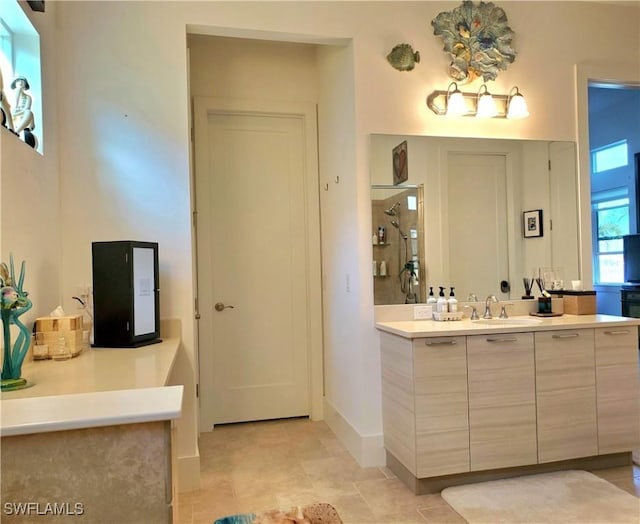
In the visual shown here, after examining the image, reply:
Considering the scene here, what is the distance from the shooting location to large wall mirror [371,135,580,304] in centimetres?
278

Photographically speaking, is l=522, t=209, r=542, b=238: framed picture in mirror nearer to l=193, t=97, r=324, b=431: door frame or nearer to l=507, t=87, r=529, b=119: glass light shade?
l=507, t=87, r=529, b=119: glass light shade

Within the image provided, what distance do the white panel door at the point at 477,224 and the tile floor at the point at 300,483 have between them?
4.02 feet

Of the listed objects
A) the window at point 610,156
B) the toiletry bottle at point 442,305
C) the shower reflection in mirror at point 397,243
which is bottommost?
the toiletry bottle at point 442,305

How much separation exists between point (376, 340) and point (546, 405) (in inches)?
38.3

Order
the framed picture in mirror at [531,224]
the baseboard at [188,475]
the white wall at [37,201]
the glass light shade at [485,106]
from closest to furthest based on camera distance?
the white wall at [37,201] → the baseboard at [188,475] → the glass light shade at [485,106] → the framed picture in mirror at [531,224]

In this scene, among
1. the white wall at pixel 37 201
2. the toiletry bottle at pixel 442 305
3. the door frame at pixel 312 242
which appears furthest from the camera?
the door frame at pixel 312 242

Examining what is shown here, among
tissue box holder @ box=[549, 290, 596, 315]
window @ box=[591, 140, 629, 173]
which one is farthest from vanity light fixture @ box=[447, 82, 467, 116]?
window @ box=[591, 140, 629, 173]

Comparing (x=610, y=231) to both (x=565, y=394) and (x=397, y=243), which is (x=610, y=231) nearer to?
(x=565, y=394)

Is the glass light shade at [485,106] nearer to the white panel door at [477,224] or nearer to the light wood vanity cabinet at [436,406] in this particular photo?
the white panel door at [477,224]

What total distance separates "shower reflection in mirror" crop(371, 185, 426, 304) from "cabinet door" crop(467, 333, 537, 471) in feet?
1.92

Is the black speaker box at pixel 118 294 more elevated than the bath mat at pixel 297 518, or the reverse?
the black speaker box at pixel 118 294

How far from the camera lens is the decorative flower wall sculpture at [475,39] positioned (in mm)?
2816

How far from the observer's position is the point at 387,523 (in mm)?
2068

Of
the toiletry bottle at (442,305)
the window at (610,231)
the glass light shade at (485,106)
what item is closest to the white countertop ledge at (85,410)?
the toiletry bottle at (442,305)
